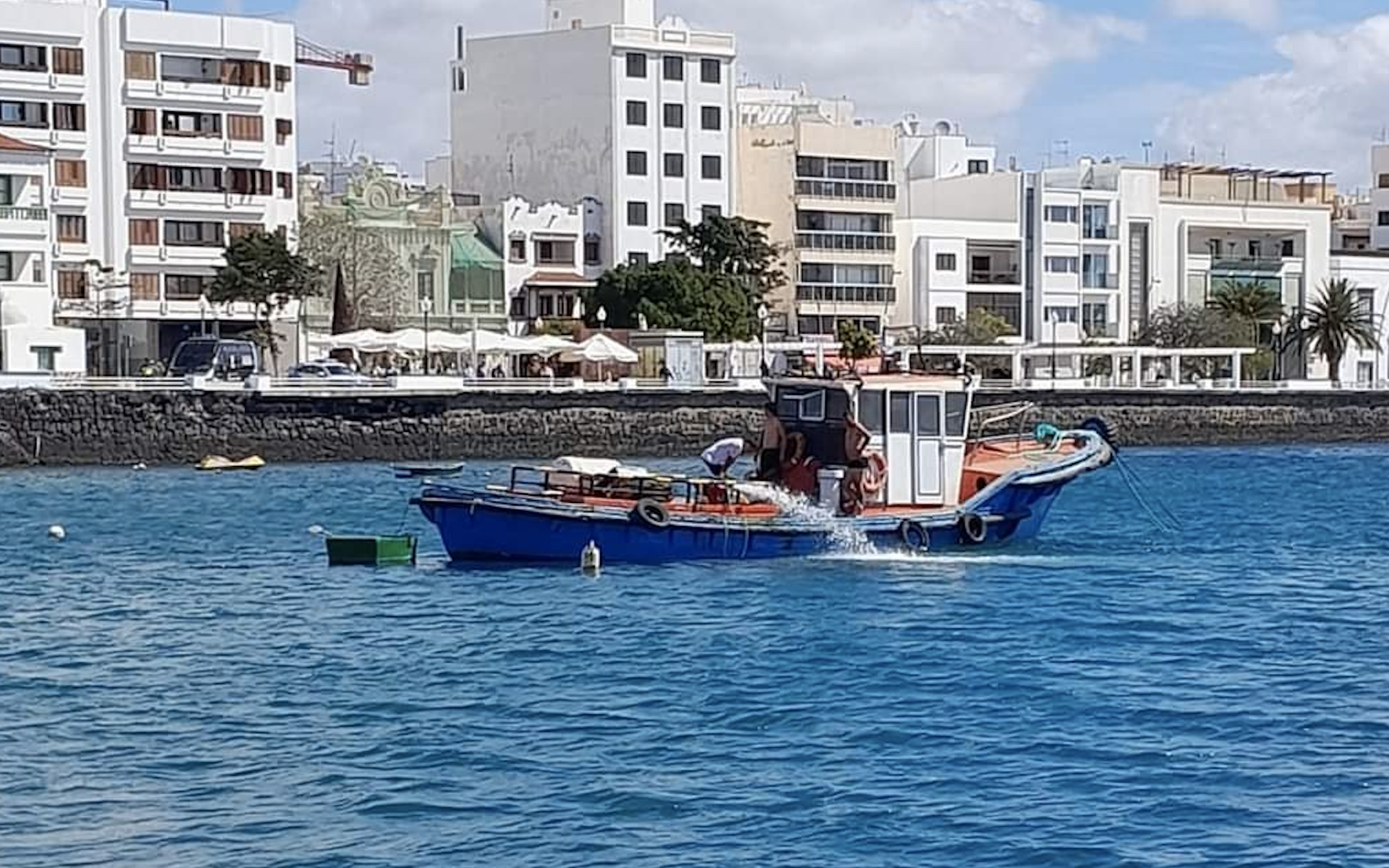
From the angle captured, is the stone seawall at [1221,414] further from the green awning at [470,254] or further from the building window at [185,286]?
the building window at [185,286]

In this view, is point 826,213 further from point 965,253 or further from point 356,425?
point 356,425

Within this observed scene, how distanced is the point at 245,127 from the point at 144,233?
560 centimetres

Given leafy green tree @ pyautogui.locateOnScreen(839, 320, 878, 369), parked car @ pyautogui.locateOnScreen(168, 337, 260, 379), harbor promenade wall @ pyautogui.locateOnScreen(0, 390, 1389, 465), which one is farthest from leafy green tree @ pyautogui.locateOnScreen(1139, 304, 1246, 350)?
leafy green tree @ pyautogui.locateOnScreen(839, 320, 878, 369)

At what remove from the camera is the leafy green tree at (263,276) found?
264ft

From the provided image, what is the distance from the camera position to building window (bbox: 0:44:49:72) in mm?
82938

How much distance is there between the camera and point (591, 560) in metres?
36.8

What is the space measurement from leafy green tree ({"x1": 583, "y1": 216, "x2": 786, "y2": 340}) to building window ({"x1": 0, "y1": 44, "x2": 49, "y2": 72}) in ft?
74.4

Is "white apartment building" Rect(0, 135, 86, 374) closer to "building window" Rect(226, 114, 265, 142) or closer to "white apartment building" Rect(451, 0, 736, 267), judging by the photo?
"building window" Rect(226, 114, 265, 142)

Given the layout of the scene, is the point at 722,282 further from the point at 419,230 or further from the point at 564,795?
the point at 564,795

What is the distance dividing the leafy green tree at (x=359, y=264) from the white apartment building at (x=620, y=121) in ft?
31.1

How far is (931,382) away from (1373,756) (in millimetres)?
17538

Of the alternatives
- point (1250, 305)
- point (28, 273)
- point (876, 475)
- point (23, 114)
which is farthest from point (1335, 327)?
point (876, 475)

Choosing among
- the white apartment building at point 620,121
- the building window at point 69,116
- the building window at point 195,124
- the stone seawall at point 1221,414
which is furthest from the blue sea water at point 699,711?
the white apartment building at point 620,121

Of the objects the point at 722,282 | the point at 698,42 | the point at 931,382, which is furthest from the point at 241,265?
the point at 931,382
